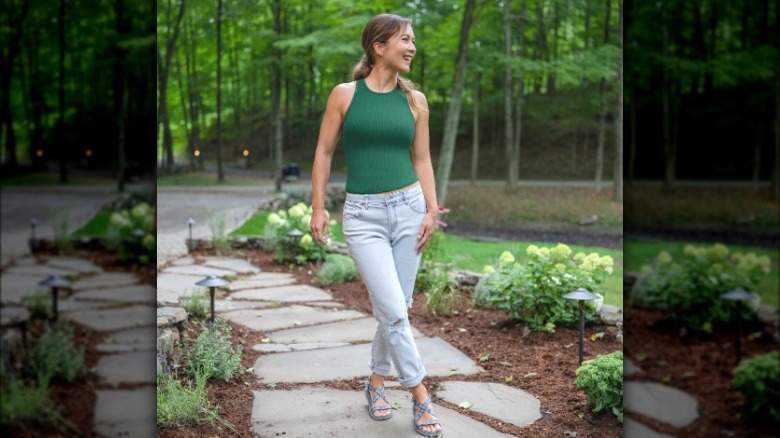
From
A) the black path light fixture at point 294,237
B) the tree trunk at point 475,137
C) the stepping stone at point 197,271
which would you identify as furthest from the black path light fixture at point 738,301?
the tree trunk at point 475,137

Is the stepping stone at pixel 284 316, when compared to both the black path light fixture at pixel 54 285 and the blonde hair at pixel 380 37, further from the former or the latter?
the black path light fixture at pixel 54 285

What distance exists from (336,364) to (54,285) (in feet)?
8.36

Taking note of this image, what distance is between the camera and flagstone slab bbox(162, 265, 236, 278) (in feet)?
17.7

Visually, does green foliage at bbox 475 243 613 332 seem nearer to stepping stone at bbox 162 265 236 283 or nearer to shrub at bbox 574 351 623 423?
shrub at bbox 574 351 623 423

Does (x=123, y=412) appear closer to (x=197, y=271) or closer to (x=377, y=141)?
(x=377, y=141)

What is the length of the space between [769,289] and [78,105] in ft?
2.36

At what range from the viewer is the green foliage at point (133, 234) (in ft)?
2.56

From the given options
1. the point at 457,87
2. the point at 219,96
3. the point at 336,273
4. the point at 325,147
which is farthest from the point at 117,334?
the point at 457,87

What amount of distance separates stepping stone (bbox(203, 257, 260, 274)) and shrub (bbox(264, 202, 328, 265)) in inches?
12.9

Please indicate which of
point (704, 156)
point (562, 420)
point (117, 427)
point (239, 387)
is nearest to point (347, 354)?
point (239, 387)

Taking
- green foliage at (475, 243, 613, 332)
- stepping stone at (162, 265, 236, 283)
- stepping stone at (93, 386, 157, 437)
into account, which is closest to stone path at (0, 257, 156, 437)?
stepping stone at (93, 386, 157, 437)

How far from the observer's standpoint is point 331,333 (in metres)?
3.79

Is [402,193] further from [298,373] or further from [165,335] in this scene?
[165,335]

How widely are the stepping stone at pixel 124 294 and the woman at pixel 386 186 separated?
1.52 m
